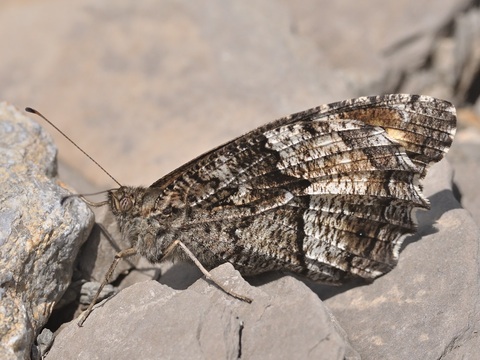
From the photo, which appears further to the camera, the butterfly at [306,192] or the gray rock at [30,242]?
the butterfly at [306,192]

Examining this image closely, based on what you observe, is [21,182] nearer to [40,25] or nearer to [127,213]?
[127,213]

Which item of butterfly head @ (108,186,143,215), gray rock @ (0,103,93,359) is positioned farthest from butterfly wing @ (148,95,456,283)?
gray rock @ (0,103,93,359)

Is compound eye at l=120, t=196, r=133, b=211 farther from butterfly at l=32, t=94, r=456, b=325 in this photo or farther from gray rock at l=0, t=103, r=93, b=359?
gray rock at l=0, t=103, r=93, b=359

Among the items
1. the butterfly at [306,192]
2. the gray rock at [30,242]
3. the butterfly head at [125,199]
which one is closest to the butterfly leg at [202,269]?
the butterfly at [306,192]

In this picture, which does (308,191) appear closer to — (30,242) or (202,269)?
(202,269)

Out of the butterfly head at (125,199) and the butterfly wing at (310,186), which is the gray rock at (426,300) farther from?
the butterfly head at (125,199)

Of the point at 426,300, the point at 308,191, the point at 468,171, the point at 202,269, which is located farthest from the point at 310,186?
the point at 468,171
